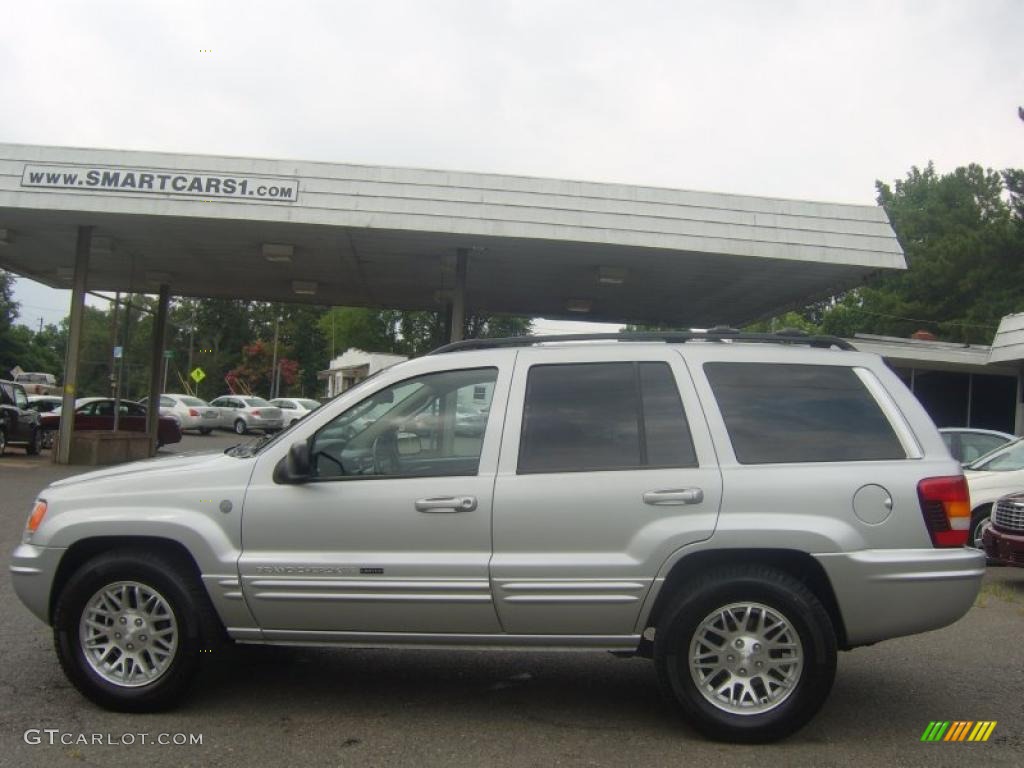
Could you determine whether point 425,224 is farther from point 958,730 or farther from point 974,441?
point 958,730

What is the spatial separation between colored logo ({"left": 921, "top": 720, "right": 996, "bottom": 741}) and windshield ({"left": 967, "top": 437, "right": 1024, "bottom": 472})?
264 inches

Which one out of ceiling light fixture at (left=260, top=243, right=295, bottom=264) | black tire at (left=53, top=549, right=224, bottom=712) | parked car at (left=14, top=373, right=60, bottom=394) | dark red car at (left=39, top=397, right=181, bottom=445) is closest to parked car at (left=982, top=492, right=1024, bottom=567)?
black tire at (left=53, top=549, right=224, bottom=712)

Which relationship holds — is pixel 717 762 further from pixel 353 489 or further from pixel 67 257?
pixel 67 257

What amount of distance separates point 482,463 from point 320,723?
155cm

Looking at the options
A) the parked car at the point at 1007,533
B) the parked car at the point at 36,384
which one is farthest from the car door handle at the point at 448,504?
the parked car at the point at 36,384

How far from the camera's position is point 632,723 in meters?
4.84

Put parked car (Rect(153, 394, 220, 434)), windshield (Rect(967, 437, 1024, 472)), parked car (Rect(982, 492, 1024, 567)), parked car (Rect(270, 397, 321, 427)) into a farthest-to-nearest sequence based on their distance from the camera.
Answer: parked car (Rect(270, 397, 321, 427))
parked car (Rect(153, 394, 220, 434))
windshield (Rect(967, 437, 1024, 472))
parked car (Rect(982, 492, 1024, 567))

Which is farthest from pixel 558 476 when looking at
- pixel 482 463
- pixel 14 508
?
pixel 14 508

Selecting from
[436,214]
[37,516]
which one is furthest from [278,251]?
[37,516]

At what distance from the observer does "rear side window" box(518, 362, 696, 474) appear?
4.71 meters

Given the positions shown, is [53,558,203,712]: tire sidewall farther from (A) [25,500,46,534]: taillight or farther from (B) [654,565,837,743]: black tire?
(B) [654,565,837,743]: black tire

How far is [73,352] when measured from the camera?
1869 cm

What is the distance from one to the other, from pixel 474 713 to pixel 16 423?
19.3 metres

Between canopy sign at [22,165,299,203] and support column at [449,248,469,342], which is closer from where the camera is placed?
canopy sign at [22,165,299,203]
